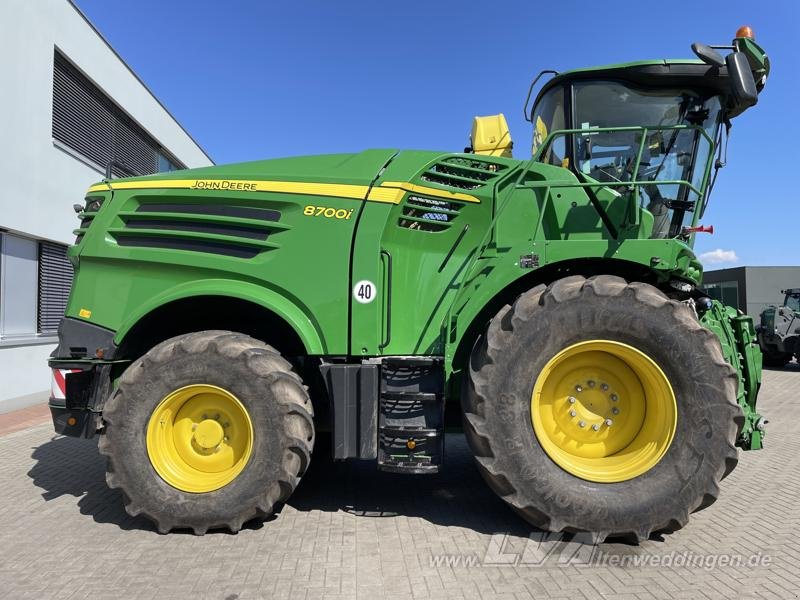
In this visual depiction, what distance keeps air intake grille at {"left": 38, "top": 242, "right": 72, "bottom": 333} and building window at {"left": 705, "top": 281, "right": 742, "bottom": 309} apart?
97.1ft

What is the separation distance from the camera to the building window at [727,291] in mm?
27744

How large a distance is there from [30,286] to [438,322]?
759cm

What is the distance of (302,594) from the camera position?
2.54 metres

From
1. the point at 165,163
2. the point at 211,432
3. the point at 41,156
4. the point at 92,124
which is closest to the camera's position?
the point at 211,432

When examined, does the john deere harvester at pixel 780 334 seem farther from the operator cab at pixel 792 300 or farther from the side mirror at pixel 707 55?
the side mirror at pixel 707 55

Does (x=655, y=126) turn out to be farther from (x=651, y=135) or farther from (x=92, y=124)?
(x=92, y=124)

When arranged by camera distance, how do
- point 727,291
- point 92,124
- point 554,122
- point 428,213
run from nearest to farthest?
point 428,213
point 554,122
point 92,124
point 727,291

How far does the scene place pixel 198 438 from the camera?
11.1 feet

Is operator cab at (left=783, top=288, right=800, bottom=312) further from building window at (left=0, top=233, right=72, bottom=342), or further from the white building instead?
the white building

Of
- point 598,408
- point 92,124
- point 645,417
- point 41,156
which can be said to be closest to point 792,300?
point 645,417

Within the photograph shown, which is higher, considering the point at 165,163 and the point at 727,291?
the point at 165,163

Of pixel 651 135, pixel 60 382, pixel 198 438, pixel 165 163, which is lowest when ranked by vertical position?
pixel 198 438

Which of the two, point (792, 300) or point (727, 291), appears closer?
point (792, 300)

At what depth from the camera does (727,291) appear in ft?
93.7
